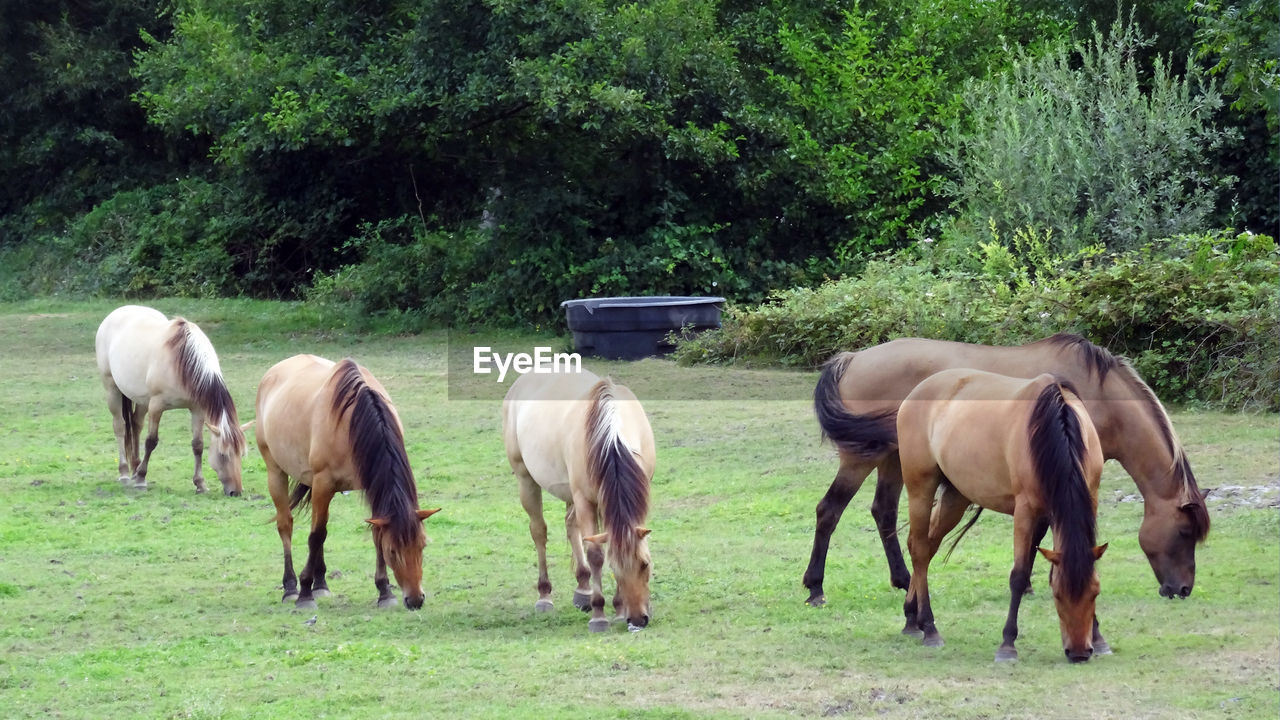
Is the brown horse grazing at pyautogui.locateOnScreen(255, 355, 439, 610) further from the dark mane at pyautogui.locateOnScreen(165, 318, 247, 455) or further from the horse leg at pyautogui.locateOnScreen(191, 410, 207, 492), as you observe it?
the horse leg at pyautogui.locateOnScreen(191, 410, 207, 492)

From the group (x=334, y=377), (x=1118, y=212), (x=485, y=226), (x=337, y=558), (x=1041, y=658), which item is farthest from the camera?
(x=485, y=226)

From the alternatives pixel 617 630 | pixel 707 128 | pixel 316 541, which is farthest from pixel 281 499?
pixel 707 128

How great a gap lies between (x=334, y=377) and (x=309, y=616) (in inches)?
45.3

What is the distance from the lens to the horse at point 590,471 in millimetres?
5738

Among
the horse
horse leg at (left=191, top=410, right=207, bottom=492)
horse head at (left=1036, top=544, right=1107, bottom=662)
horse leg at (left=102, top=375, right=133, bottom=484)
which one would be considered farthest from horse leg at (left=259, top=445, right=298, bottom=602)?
horse head at (left=1036, top=544, right=1107, bottom=662)

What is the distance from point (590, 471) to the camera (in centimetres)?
592

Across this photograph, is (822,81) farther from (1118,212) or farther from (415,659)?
(415,659)

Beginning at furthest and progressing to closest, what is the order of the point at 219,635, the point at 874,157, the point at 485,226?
the point at 485,226 < the point at 874,157 < the point at 219,635

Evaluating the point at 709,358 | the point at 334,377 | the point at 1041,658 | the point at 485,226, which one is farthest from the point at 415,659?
the point at 485,226

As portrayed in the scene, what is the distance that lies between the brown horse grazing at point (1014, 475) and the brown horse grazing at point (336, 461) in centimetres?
218

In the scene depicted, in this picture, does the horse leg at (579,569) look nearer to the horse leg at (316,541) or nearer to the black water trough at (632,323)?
the horse leg at (316,541)

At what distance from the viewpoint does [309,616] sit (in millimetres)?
6473

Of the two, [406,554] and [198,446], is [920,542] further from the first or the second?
[198,446]

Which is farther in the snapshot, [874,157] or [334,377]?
[874,157]
